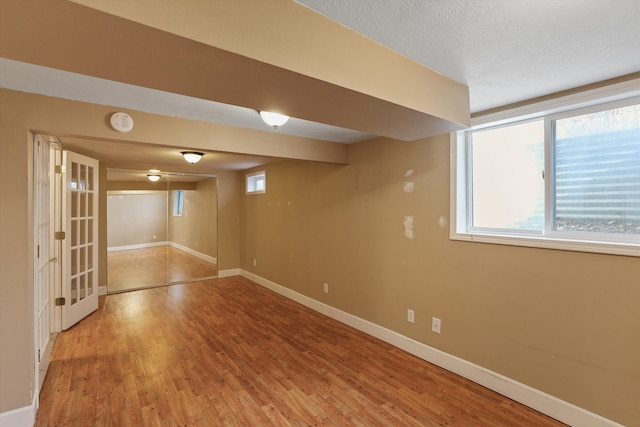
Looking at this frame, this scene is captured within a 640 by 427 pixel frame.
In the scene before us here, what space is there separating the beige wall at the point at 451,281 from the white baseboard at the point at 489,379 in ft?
0.17

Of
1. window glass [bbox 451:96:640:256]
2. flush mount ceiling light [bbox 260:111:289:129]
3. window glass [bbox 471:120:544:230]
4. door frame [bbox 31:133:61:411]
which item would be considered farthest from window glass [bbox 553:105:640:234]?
door frame [bbox 31:133:61:411]

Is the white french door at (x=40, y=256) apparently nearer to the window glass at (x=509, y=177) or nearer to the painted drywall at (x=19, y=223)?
the painted drywall at (x=19, y=223)

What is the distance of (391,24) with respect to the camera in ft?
4.23

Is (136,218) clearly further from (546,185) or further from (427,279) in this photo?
(546,185)

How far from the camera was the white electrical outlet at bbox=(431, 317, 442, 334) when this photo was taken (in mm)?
2759

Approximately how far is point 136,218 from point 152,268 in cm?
102

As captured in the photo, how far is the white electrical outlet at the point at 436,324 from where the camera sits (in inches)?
109

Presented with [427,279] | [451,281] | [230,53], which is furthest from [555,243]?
[230,53]

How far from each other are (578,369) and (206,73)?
2.84 m

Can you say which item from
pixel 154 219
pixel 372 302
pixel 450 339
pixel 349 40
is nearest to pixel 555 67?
pixel 349 40

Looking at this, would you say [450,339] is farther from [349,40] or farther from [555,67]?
[349,40]

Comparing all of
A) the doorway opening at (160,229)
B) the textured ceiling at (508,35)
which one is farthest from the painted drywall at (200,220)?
the textured ceiling at (508,35)

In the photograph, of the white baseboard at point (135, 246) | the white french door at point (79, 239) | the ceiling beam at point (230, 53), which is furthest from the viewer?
the white baseboard at point (135, 246)

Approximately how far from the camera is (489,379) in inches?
94.1
